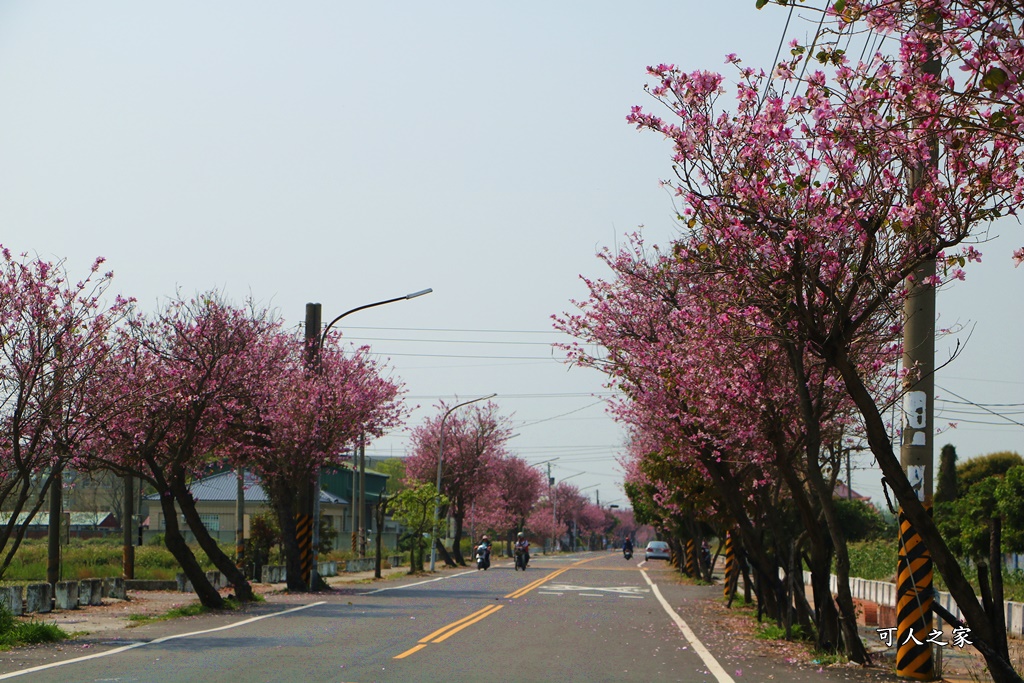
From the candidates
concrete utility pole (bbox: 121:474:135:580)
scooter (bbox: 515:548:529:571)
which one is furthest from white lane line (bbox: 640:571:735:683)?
scooter (bbox: 515:548:529:571)

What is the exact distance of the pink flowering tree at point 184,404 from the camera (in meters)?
24.4

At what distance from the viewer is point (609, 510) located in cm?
19450

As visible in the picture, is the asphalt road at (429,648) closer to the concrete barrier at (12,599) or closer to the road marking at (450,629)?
the road marking at (450,629)

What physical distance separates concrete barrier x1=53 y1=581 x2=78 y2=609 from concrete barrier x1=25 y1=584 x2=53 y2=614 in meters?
0.49

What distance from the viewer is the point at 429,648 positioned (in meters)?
17.0

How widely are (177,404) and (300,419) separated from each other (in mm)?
8295

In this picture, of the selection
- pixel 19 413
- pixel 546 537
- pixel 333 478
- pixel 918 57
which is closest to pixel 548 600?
pixel 19 413

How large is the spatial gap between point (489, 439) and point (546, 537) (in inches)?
2462

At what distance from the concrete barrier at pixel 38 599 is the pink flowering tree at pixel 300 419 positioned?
7.59 m

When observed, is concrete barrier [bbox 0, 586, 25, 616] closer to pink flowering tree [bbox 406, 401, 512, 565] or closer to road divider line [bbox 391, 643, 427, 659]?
road divider line [bbox 391, 643, 427, 659]

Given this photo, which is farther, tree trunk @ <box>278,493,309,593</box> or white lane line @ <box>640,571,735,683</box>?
tree trunk @ <box>278,493,309,593</box>

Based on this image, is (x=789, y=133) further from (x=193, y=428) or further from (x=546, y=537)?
(x=546, y=537)

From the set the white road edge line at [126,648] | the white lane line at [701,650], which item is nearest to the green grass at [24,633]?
the white road edge line at [126,648]

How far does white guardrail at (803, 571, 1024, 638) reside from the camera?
824 inches
